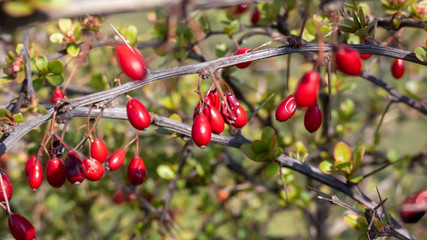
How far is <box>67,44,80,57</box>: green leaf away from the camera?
143cm

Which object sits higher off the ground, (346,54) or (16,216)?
(346,54)

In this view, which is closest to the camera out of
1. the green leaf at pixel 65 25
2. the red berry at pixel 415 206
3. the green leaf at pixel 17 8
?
the green leaf at pixel 17 8

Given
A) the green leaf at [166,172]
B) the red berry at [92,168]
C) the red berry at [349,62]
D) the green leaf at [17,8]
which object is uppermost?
the green leaf at [17,8]

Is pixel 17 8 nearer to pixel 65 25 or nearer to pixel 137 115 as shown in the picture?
pixel 137 115

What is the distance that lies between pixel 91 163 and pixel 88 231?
5.22 ft

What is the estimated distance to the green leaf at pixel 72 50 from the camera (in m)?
1.43

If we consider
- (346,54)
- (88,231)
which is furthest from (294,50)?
(88,231)

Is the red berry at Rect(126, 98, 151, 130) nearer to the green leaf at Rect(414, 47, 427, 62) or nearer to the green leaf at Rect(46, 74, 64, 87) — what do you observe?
the green leaf at Rect(46, 74, 64, 87)

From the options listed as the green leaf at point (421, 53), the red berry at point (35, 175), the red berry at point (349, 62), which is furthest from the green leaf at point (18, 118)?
the green leaf at point (421, 53)

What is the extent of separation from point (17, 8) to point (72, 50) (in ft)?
3.09

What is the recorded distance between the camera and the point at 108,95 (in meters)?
1.00

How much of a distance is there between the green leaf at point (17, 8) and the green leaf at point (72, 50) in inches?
35.8

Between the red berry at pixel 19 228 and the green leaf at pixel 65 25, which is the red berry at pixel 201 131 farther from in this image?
the green leaf at pixel 65 25

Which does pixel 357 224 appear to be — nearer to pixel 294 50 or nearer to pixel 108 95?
pixel 294 50
